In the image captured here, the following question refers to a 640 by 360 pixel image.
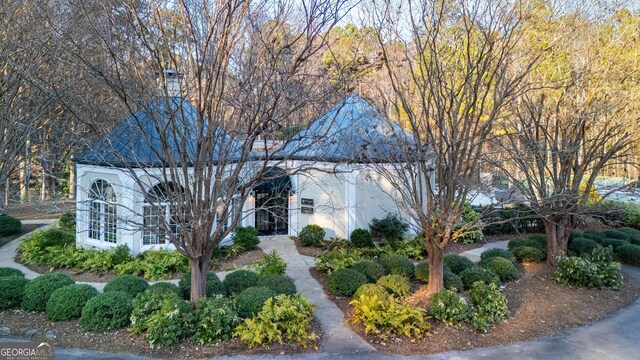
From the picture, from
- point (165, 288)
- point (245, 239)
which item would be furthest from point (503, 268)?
point (165, 288)

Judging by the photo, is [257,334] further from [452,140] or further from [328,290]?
[452,140]

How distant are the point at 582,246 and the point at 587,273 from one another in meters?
2.64

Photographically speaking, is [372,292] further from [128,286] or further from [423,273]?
[128,286]

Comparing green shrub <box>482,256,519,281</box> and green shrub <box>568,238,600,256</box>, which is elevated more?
green shrub <box>568,238,600,256</box>

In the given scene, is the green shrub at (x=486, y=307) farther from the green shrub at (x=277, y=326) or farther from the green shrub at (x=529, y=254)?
the green shrub at (x=529, y=254)

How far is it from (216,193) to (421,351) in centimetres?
432

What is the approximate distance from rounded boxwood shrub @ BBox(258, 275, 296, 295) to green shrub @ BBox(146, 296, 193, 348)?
182 centimetres

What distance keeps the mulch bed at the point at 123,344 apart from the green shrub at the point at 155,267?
11.2ft

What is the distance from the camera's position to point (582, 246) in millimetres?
13195

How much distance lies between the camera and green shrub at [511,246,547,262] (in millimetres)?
12797

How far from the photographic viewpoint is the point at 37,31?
39.2ft

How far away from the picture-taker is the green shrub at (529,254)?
42.0 feet

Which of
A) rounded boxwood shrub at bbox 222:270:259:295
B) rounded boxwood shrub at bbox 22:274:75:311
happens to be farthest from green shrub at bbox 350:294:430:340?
rounded boxwood shrub at bbox 22:274:75:311

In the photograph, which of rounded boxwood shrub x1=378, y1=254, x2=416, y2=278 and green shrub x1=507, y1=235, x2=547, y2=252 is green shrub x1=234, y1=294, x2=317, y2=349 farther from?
green shrub x1=507, y1=235, x2=547, y2=252
